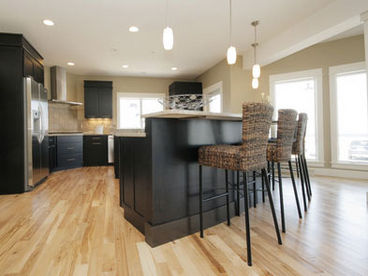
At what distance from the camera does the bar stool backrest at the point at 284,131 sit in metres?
2.15

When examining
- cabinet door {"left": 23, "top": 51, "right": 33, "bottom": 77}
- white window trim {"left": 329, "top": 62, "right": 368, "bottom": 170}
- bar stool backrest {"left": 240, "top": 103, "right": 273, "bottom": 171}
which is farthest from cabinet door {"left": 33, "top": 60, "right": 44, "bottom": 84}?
white window trim {"left": 329, "top": 62, "right": 368, "bottom": 170}

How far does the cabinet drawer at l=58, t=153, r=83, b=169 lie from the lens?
18.4ft

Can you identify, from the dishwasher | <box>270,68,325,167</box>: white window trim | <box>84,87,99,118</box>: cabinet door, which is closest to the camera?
<box>270,68,325,167</box>: white window trim

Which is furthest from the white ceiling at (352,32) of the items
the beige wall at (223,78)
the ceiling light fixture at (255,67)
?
the beige wall at (223,78)

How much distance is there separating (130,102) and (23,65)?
3.76 m

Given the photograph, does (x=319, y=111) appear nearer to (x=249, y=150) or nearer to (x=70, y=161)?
(x=249, y=150)

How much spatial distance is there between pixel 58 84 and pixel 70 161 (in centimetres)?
205

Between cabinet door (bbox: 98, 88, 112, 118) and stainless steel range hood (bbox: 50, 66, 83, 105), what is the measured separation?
1001 mm

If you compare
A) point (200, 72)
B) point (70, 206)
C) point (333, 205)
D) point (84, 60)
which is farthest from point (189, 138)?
point (200, 72)

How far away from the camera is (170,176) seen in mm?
1876

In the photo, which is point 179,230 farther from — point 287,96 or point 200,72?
point 200,72

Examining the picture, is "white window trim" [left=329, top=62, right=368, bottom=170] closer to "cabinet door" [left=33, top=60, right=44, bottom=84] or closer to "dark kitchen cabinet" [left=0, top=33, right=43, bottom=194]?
"dark kitchen cabinet" [left=0, top=33, right=43, bottom=194]

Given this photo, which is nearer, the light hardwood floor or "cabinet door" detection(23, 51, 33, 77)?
the light hardwood floor

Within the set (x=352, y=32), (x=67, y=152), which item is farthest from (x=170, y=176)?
(x=67, y=152)
